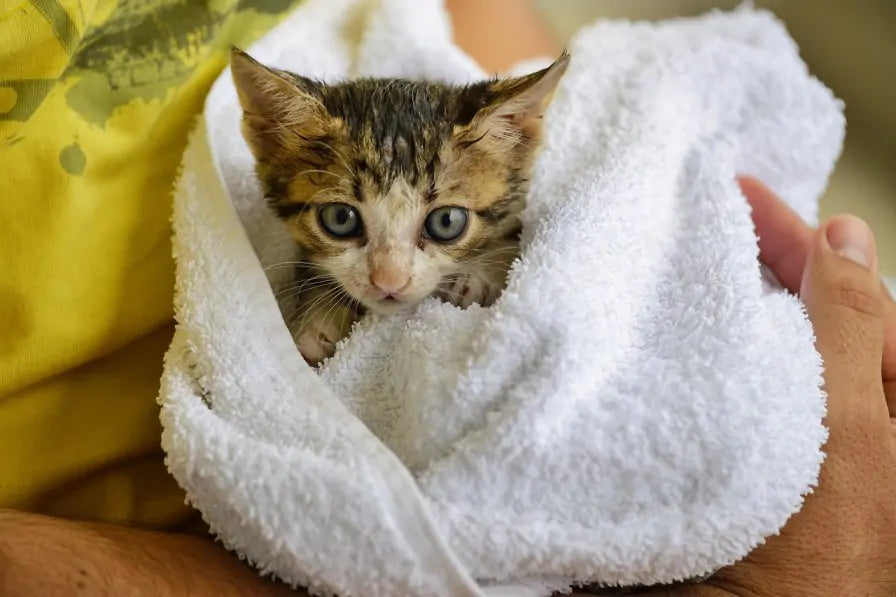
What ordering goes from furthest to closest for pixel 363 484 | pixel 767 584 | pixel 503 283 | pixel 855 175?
pixel 855 175 → pixel 503 283 → pixel 767 584 → pixel 363 484

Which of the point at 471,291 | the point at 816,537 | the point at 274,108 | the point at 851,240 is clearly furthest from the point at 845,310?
the point at 274,108

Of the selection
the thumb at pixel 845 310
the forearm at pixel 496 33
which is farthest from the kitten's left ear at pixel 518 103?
the forearm at pixel 496 33

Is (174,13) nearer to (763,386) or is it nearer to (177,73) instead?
(177,73)

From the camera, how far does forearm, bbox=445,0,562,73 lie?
61.4 inches

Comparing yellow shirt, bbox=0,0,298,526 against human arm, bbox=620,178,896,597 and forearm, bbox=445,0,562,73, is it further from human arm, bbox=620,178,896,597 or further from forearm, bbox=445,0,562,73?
forearm, bbox=445,0,562,73

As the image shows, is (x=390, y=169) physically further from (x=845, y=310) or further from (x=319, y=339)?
(x=845, y=310)

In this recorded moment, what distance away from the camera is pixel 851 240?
1.05 metres

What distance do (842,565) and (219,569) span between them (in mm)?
708

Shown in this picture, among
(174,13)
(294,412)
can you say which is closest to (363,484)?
(294,412)

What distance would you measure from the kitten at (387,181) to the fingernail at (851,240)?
18.0 inches

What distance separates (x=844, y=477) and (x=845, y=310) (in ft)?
0.74

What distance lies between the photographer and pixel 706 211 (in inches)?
38.0

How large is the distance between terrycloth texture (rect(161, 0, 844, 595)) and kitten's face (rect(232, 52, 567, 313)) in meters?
0.06

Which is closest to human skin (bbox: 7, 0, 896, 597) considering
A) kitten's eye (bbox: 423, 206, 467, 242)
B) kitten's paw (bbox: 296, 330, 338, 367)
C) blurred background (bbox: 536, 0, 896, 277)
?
kitten's paw (bbox: 296, 330, 338, 367)
